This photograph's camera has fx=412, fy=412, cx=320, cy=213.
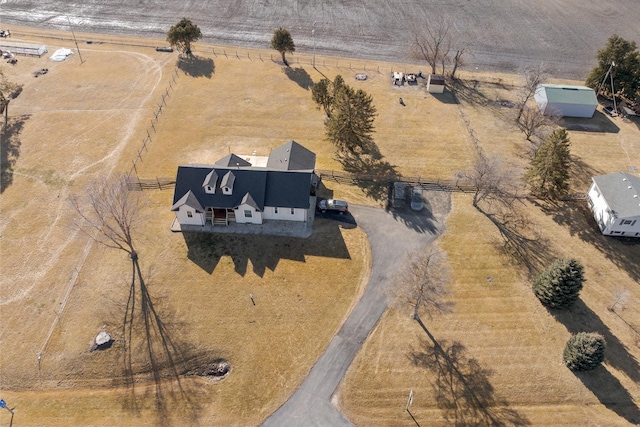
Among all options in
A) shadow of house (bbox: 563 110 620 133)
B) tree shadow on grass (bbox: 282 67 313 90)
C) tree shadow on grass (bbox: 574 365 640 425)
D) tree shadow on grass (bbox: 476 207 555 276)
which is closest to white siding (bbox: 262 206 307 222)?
tree shadow on grass (bbox: 476 207 555 276)

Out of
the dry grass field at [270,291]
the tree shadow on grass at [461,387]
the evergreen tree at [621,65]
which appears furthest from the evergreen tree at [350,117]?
the evergreen tree at [621,65]

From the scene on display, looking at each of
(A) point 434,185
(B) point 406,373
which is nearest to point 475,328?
(B) point 406,373

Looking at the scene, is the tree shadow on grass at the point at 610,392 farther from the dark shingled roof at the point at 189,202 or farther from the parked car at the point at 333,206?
the dark shingled roof at the point at 189,202

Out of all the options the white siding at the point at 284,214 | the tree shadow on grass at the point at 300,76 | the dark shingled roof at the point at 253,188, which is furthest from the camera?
the tree shadow on grass at the point at 300,76

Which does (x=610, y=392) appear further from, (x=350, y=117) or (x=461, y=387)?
(x=350, y=117)

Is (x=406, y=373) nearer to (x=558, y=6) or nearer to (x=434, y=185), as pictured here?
(x=434, y=185)

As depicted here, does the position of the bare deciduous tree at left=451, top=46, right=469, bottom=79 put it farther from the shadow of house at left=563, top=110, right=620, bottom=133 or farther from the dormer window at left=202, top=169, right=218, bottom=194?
the dormer window at left=202, top=169, right=218, bottom=194
